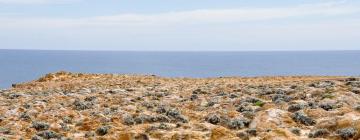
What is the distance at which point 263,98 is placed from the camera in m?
27.8

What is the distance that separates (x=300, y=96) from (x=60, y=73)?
3613 centimetres

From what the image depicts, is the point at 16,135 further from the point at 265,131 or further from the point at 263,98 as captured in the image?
the point at 263,98

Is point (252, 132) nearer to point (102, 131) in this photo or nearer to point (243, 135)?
point (243, 135)

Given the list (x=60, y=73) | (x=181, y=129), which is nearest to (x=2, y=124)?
(x=181, y=129)

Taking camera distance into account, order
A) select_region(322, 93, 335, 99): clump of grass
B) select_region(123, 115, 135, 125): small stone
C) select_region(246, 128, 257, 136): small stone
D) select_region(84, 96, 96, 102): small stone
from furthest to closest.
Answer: select_region(84, 96, 96, 102): small stone → select_region(322, 93, 335, 99): clump of grass → select_region(123, 115, 135, 125): small stone → select_region(246, 128, 257, 136): small stone

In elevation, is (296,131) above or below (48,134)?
above

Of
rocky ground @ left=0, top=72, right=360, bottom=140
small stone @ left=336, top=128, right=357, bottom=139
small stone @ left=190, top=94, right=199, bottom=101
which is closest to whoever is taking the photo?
small stone @ left=336, top=128, right=357, bottom=139

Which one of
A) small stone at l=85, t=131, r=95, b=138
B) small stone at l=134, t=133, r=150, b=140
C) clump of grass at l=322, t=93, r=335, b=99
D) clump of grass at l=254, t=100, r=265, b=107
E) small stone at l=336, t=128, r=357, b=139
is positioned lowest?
small stone at l=85, t=131, r=95, b=138

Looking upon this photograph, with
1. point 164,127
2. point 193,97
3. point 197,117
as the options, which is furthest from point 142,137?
point 193,97

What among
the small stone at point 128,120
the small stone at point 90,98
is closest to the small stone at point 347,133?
the small stone at point 128,120

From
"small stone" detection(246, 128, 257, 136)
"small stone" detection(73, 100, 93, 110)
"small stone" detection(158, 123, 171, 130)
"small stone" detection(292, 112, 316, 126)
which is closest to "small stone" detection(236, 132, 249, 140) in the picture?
"small stone" detection(246, 128, 257, 136)

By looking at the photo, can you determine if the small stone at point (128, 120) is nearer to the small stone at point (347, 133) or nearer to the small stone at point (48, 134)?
the small stone at point (48, 134)

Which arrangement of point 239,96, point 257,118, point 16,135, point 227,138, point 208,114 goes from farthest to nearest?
point 239,96 < point 208,114 < point 257,118 < point 16,135 < point 227,138

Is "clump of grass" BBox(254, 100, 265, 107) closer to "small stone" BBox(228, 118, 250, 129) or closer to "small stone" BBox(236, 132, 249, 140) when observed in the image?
"small stone" BBox(228, 118, 250, 129)
